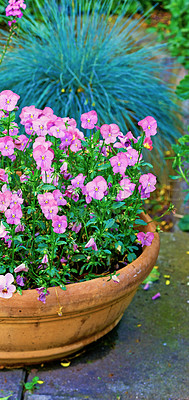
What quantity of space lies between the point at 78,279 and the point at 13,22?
93 cm

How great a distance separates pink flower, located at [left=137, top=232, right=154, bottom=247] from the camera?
1.42 meters

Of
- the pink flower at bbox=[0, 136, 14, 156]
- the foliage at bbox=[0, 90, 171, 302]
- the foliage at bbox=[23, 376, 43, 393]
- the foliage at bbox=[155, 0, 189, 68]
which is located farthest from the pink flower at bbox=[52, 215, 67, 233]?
the foliage at bbox=[155, 0, 189, 68]

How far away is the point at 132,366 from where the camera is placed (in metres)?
1.46

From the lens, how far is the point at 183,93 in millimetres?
2348

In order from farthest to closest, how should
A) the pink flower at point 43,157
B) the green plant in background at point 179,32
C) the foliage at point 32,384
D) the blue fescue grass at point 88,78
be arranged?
the green plant in background at point 179,32 < the blue fescue grass at point 88,78 < the foliage at point 32,384 < the pink flower at point 43,157

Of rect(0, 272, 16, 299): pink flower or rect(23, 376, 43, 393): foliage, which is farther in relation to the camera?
rect(23, 376, 43, 393): foliage

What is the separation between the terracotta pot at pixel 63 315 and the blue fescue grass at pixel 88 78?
43.2 inches

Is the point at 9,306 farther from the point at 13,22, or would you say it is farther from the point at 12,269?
the point at 13,22

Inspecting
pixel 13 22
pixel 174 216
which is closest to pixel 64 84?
pixel 13 22

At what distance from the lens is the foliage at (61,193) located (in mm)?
1194

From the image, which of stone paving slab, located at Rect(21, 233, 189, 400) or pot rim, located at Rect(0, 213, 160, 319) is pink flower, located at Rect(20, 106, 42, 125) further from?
stone paving slab, located at Rect(21, 233, 189, 400)

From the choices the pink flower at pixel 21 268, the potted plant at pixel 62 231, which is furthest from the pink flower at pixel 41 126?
the pink flower at pixel 21 268

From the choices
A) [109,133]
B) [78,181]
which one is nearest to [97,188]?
[78,181]

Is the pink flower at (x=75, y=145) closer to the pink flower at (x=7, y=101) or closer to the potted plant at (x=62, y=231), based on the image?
the potted plant at (x=62, y=231)
